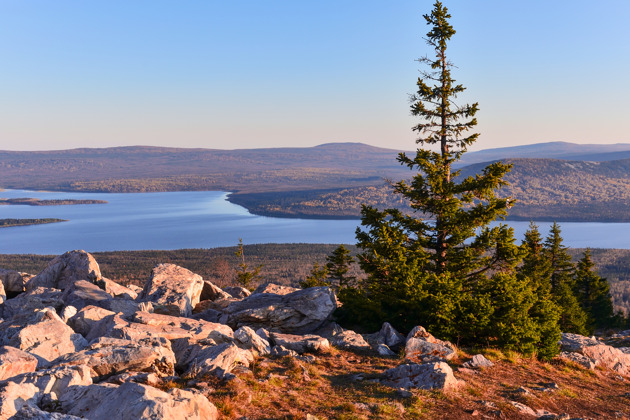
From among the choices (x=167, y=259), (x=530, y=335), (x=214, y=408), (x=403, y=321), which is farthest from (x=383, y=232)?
(x=167, y=259)

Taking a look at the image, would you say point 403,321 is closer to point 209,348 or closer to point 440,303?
point 440,303

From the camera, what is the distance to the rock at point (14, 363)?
1169 centimetres

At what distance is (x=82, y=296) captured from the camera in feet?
74.8

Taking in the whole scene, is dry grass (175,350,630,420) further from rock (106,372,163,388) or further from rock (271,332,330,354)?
rock (106,372,163,388)

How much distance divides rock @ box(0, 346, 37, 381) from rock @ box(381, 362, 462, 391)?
32.1 ft

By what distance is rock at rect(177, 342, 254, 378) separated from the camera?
42.5ft

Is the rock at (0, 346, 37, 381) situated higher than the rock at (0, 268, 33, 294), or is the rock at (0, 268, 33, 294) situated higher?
the rock at (0, 346, 37, 381)

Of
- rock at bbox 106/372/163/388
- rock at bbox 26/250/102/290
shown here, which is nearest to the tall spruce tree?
rock at bbox 106/372/163/388

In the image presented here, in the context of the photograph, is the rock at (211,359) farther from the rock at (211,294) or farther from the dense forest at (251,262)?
the dense forest at (251,262)

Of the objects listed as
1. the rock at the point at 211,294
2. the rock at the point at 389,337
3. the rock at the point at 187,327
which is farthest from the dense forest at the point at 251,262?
the rock at the point at 389,337

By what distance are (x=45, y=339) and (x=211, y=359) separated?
19.0 feet

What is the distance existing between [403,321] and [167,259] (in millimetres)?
125732

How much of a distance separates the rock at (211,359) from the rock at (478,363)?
24.8 feet

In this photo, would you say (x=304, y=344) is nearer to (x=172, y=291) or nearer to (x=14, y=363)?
(x=14, y=363)
